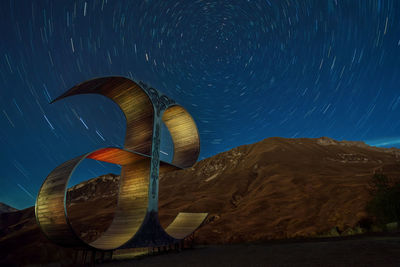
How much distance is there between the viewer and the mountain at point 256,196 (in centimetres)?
2481

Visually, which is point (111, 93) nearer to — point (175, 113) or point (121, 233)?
point (175, 113)

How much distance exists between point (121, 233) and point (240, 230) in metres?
19.2

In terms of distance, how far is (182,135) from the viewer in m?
14.4

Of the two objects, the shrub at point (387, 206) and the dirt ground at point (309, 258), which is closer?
the dirt ground at point (309, 258)

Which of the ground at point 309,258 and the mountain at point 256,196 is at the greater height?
the mountain at point 256,196

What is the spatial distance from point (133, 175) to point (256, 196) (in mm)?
31115

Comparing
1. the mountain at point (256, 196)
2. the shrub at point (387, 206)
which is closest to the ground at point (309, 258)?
the mountain at point (256, 196)

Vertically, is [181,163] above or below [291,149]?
below

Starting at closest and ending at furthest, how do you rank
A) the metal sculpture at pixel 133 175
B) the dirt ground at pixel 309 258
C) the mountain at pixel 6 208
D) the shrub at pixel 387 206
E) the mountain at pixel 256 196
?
the dirt ground at pixel 309 258, the metal sculpture at pixel 133 175, the shrub at pixel 387 206, the mountain at pixel 256 196, the mountain at pixel 6 208

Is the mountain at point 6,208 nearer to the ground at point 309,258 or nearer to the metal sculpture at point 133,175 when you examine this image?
the metal sculpture at point 133,175

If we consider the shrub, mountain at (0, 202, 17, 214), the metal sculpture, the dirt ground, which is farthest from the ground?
mountain at (0, 202, 17, 214)

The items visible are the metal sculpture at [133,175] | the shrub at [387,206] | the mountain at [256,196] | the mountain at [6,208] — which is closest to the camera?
the metal sculpture at [133,175]

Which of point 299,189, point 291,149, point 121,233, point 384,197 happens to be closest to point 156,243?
point 121,233

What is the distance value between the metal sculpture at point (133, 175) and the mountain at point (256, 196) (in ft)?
30.5
